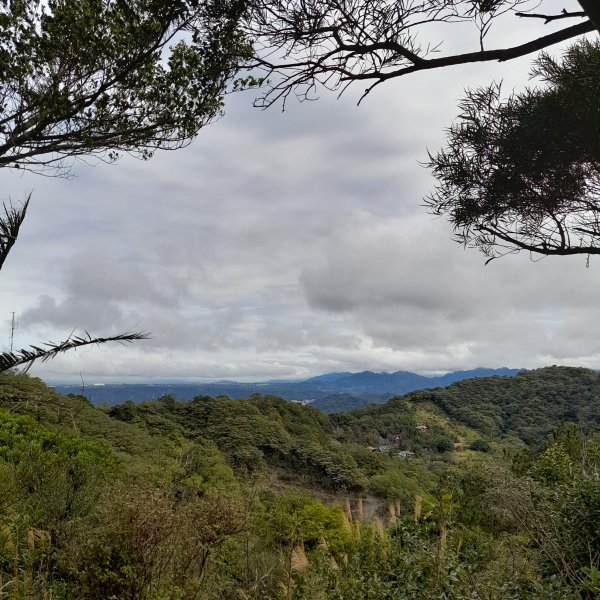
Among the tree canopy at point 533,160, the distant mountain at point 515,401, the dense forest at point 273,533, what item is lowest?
the distant mountain at point 515,401

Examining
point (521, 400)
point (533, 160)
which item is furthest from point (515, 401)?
point (533, 160)

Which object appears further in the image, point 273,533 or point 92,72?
point 273,533

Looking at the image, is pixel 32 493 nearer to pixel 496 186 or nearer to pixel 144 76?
pixel 144 76

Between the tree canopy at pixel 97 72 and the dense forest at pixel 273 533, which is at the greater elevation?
the tree canopy at pixel 97 72

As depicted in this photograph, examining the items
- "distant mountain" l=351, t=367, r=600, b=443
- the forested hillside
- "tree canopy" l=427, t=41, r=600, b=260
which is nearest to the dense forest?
"tree canopy" l=427, t=41, r=600, b=260

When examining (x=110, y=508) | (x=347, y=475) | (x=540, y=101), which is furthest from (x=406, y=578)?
(x=347, y=475)

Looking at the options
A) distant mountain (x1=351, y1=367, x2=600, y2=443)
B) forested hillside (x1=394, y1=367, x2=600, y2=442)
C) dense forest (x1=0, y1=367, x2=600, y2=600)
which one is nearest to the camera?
dense forest (x1=0, y1=367, x2=600, y2=600)

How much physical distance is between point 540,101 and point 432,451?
48405 millimetres

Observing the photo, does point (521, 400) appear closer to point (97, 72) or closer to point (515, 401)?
point (515, 401)

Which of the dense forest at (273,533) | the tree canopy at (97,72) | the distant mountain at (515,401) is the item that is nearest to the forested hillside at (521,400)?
the distant mountain at (515,401)

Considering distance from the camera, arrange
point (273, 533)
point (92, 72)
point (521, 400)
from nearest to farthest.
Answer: point (92, 72) → point (273, 533) → point (521, 400)

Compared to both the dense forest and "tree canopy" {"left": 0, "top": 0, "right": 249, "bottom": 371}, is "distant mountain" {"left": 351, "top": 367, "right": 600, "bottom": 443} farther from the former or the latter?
"tree canopy" {"left": 0, "top": 0, "right": 249, "bottom": 371}

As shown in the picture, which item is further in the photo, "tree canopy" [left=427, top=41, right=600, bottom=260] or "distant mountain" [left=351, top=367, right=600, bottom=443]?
"distant mountain" [left=351, top=367, right=600, bottom=443]

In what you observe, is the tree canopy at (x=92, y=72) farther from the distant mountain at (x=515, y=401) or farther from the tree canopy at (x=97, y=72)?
the distant mountain at (x=515, y=401)
